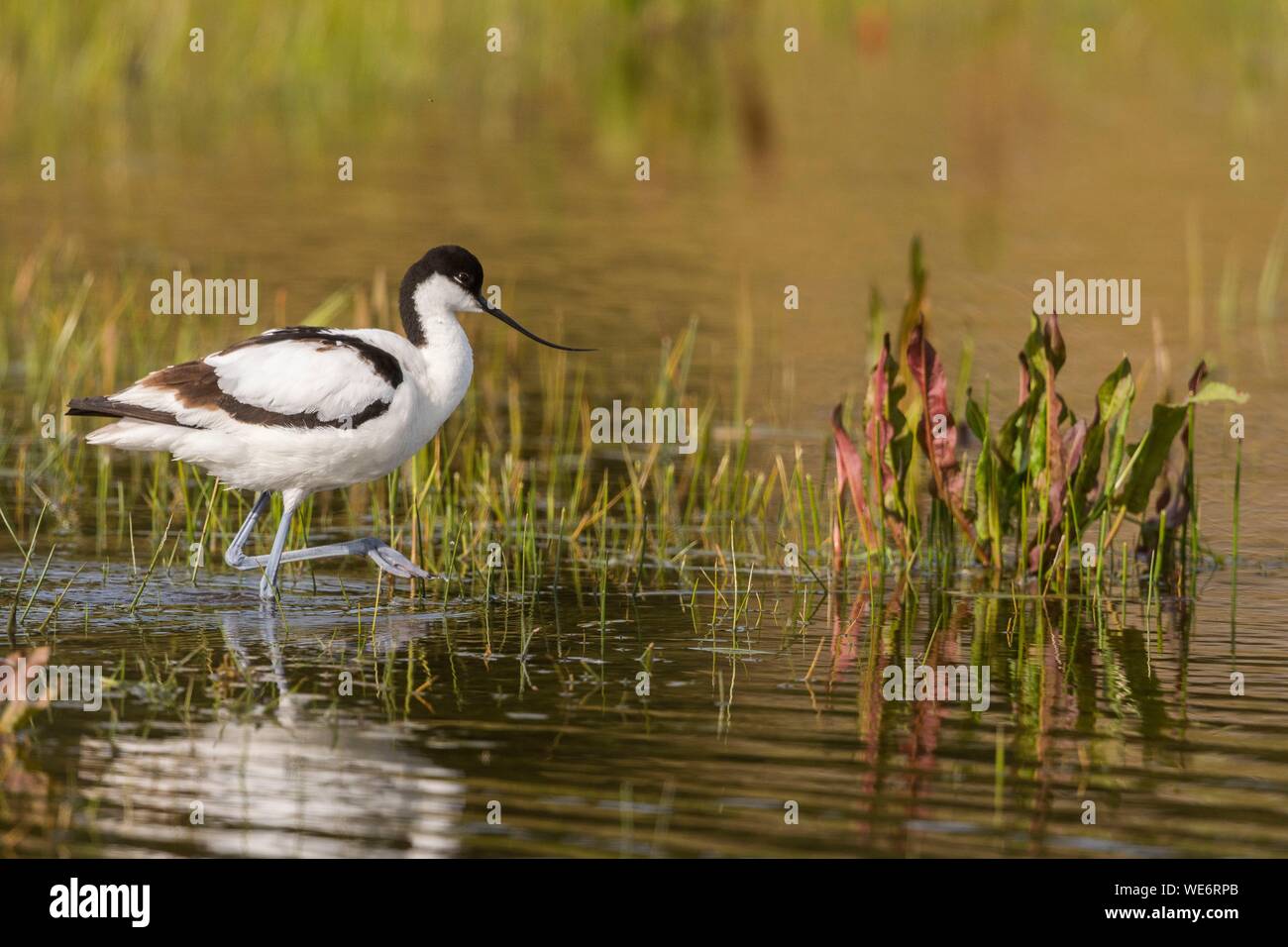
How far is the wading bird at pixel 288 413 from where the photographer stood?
27.8ft

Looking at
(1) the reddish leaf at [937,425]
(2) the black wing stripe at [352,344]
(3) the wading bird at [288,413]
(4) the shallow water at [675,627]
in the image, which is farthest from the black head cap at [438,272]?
(1) the reddish leaf at [937,425]

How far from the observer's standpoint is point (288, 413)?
8.51 metres

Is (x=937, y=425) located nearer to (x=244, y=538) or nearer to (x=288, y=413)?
(x=288, y=413)

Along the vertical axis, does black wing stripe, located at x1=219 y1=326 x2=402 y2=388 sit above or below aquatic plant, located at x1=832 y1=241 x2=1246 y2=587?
above

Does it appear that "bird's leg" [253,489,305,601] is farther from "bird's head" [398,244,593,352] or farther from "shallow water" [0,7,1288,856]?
"bird's head" [398,244,593,352]

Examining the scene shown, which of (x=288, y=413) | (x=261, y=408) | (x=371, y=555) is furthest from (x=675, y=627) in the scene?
(x=261, y=408)

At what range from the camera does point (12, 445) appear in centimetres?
1106

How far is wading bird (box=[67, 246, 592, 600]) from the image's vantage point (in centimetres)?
848

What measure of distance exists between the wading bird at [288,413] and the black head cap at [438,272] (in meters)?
0.24

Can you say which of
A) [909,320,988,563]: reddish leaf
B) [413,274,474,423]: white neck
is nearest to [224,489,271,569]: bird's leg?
[413,274,474,423]: white neck

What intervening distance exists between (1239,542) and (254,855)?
575 cm

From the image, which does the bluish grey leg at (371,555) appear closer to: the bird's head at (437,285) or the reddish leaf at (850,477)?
the bird's head at (437,285)

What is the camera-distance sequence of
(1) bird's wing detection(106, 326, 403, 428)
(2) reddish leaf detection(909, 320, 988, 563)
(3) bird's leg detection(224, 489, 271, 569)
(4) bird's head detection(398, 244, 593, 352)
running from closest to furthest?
(1) bird's wing detection(106, 326, 403, 428)
(3) bird's leg detection(224, 489, 271, 569)
(4) bird's head detection(398, 244, 593, 352)
(2) reddish leaf detection(909, 320, 988, 563)

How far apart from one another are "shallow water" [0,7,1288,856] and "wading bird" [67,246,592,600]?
1.68ft
